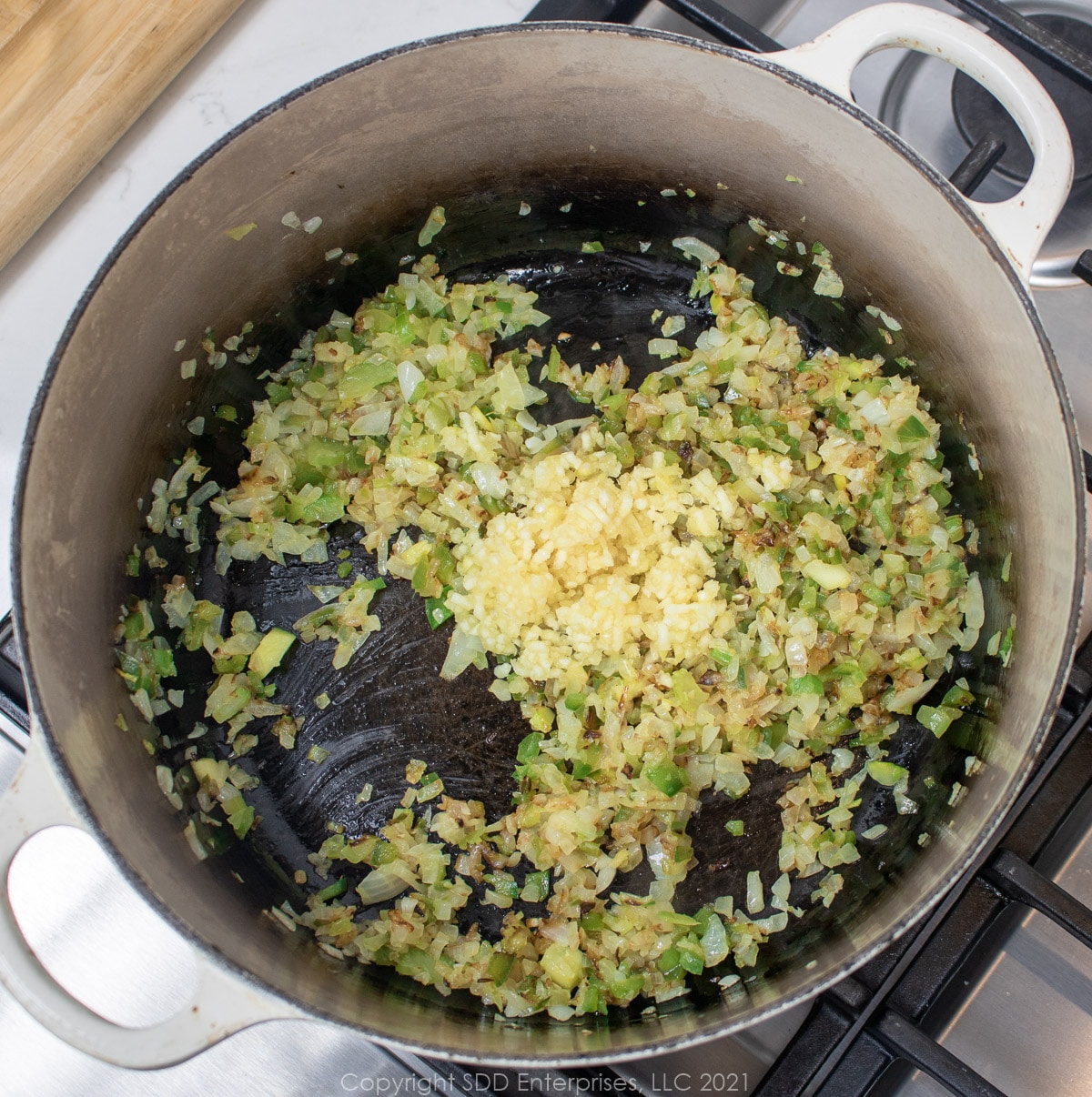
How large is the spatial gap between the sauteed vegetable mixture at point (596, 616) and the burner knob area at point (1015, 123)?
0.29m

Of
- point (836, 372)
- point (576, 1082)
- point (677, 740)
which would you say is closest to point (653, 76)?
point (836, 372)

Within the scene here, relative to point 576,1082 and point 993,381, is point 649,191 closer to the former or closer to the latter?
point 993,381

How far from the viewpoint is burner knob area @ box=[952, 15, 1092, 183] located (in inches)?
50.4

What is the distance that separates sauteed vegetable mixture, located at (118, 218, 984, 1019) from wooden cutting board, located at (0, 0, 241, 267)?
0.42 metres

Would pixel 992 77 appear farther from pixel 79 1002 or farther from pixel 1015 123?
pixel 79 1002

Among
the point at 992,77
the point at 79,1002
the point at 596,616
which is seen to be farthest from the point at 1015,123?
the point at 79,1002

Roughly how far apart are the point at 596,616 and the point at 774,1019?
577 mm

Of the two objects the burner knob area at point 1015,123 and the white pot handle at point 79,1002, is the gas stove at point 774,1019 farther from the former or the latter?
the white pot handle at point 79,1002

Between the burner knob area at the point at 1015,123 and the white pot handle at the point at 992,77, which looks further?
the burner knob area at the point at 1015,123

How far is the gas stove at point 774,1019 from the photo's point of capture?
41.9 inches

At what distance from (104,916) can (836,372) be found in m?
1.29

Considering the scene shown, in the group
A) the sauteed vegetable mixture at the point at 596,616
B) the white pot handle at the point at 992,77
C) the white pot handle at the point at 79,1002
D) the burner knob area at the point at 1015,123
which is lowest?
the white pot handle at the point at 79,1002

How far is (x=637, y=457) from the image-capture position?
1376 mm

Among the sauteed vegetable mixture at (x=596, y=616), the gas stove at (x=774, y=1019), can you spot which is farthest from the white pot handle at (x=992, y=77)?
the sauteed vegetable mixture at (x=596, y=616)
